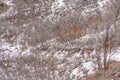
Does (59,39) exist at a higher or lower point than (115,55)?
lower

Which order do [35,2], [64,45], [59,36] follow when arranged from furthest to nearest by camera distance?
[35,2]
[59,36]
[64,45]

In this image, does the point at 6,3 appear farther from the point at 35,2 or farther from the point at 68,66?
the point at 68,66

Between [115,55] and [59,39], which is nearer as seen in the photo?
[115,55]

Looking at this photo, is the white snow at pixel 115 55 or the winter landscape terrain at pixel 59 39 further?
the winter landscape terrain at pixel 59 39

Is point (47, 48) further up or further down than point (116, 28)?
further down

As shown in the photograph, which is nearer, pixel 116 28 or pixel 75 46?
pixel 116 28

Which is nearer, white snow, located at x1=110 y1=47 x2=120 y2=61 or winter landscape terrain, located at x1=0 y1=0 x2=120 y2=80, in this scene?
white snow, located at x1=110 y1=47 x2=120 y2=61

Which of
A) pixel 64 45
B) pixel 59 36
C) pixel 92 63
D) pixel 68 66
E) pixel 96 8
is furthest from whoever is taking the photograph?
pixel 96 8

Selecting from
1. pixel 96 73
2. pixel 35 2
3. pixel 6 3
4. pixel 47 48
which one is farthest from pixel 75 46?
pixel 6 3
